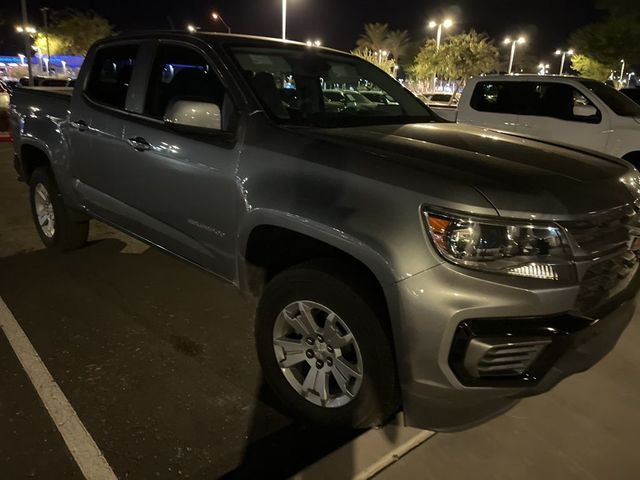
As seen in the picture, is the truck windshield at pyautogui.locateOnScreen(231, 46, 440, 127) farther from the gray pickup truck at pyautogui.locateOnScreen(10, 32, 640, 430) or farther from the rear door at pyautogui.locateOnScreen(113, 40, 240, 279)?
the rear door at pyautogui.locateOnScreen(113, 40, 240, 279)

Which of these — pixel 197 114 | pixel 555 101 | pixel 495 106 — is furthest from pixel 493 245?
pixel 495 106

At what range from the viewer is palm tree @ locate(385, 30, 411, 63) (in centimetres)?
6084

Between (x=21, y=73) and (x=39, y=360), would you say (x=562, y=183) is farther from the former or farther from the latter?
(x=21, y=73)

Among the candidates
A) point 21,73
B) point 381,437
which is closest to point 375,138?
point 381,437

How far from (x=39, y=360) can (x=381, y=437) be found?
207 cm

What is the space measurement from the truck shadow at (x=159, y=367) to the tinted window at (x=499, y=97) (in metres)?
6.18

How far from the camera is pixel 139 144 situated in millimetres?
3502

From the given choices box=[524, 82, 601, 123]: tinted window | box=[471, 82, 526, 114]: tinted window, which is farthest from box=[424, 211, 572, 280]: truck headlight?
box=[471, 82, 526, 114]: tinted window

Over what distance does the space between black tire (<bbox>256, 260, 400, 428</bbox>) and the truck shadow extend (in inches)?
6.1

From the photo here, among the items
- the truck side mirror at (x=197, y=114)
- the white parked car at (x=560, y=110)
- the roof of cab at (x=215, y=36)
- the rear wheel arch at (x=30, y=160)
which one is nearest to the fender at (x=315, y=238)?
the truck side mirror at (x=197, y=114)

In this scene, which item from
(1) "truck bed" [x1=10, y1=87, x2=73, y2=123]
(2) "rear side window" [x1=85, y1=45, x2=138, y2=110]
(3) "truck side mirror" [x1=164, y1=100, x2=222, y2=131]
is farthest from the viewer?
(1) "truck bed" [x1=10, y1=87, x2=73, y2=123]

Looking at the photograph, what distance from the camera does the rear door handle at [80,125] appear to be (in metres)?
4.11

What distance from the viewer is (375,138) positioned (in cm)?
280

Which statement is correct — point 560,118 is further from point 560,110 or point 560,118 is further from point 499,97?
point 499,97
